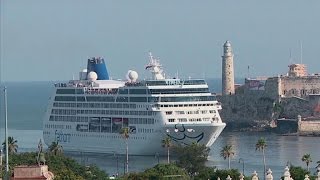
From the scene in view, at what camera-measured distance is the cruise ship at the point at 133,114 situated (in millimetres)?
97062

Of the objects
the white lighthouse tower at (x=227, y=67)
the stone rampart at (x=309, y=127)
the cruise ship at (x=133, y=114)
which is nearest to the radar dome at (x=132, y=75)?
the cruise ship at (x=133, y=114)

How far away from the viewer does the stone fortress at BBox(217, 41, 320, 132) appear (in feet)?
447

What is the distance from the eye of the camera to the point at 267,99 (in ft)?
458

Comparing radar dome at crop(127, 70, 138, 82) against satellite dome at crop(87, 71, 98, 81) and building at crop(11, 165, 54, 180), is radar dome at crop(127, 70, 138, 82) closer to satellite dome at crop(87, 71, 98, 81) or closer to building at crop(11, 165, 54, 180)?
satellite dome at crop(87, 71, 98, 81)

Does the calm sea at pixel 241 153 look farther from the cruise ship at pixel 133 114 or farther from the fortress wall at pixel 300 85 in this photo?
the fortress wall at pixel 300 85

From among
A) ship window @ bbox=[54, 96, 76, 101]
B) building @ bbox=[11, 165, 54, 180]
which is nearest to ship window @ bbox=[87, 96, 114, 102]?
ship window @ bbox=[54, 96, 76, 101]

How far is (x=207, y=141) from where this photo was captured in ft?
316

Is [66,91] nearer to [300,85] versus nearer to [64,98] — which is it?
[64,98]

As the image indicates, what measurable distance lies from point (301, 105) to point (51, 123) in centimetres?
3869

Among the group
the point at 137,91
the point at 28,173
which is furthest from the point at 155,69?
the point at 28,173

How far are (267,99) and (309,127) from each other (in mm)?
13241

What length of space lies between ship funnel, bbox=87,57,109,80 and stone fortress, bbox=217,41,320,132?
93.7 feet

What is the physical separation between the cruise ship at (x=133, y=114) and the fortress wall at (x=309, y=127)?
998 inches

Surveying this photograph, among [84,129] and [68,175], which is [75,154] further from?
[68,175]
